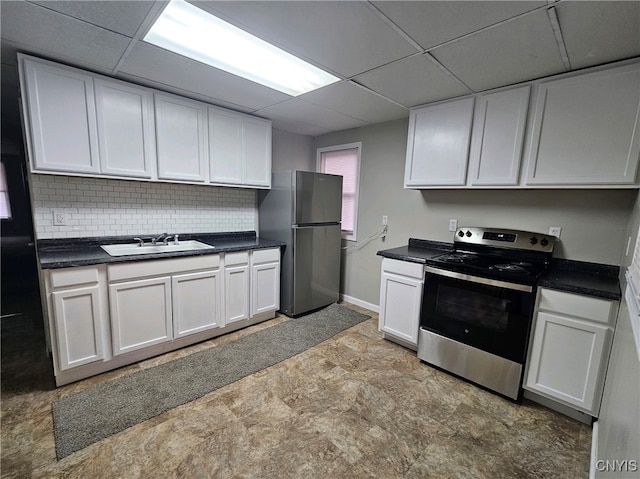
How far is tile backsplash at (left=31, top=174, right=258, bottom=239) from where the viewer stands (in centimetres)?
228

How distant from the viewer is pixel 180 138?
263 centimetres

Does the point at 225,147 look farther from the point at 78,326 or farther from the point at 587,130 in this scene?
the point at 587,130

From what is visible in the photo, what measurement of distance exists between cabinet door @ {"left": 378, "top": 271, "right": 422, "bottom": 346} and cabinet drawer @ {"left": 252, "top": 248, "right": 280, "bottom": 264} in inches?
47.7

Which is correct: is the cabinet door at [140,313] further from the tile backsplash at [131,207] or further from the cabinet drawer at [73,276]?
the tile backsplash at [131,207]

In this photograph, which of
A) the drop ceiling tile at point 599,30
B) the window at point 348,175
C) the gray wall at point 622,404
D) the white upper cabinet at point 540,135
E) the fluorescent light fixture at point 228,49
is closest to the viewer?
the gray wall at point 622,404

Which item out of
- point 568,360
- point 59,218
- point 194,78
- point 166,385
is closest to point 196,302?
point 166,385

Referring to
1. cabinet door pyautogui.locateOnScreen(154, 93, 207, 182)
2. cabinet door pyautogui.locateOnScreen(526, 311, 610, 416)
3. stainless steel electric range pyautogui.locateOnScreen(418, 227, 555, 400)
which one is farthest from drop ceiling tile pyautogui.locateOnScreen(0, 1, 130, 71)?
cabinet door pyautogui.locateOnScreen(526, 311, 610, 416)

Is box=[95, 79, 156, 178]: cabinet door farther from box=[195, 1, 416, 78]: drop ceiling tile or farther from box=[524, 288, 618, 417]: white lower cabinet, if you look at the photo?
box=[524, 288, 618, 417]: white lower cabinet

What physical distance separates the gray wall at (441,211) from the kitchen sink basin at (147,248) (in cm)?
196

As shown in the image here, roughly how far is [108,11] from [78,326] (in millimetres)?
2007

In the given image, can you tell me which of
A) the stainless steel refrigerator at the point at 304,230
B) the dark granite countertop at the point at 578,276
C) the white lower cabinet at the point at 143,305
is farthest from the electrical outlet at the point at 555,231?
the white lower cabinet at the point at 143,305

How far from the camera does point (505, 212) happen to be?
2498 millimetres

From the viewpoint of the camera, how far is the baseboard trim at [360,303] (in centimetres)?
358

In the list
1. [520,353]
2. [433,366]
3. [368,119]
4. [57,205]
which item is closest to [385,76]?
[368,119]
